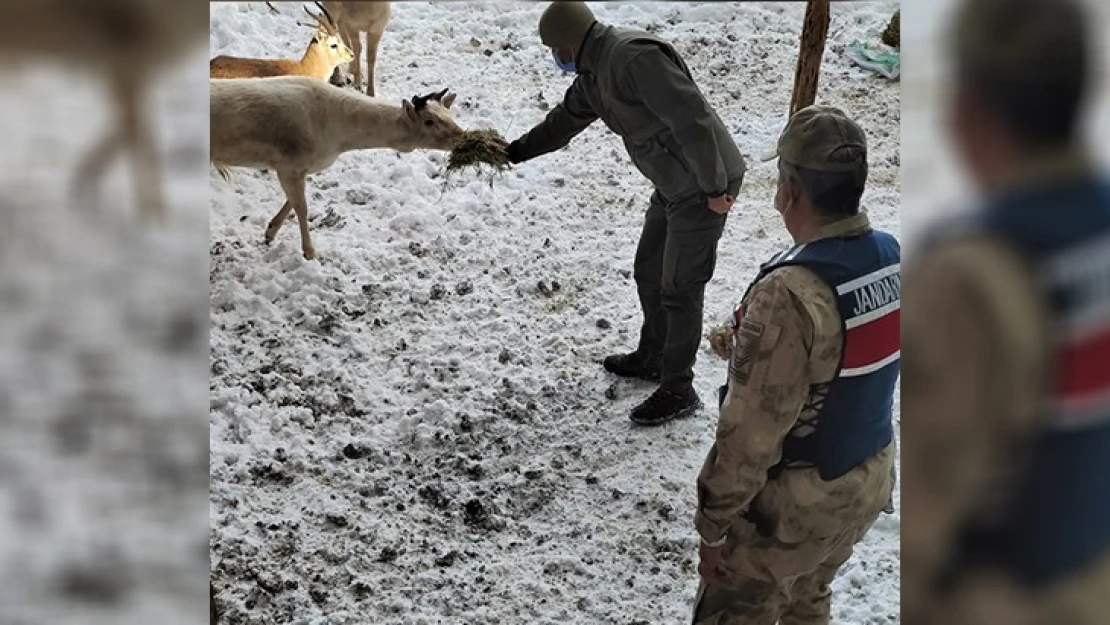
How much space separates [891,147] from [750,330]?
16.9 inches

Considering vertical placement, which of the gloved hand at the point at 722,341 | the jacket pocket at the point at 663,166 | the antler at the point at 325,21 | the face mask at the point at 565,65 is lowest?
the gloved hand at the point at 722,341

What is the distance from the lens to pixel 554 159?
6.85 feet

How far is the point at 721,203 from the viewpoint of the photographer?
2121mm

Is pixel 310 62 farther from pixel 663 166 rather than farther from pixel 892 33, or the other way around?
pixel 892 33

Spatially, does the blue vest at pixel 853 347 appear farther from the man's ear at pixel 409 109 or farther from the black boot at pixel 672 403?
the man's ear at pixel 409 109

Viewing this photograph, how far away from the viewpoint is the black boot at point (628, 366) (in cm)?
232
